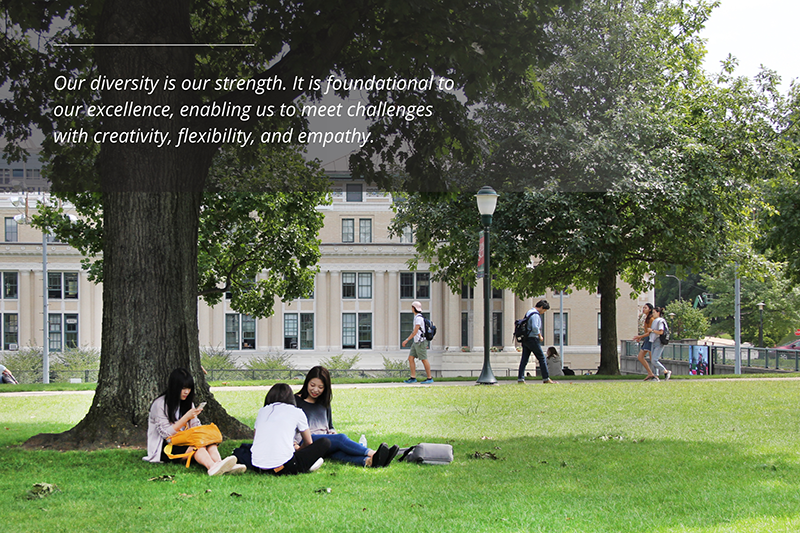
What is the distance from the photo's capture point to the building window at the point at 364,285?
2426 inches

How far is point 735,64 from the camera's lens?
92.3ft

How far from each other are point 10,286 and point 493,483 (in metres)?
59.7

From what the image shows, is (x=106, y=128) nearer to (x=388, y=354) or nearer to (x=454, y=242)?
(x=454, y=242)

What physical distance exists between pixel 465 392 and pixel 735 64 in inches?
744

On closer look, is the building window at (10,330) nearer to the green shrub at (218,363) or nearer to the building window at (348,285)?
the green shrub at (218,363)

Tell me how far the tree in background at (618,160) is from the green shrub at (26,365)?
32450 mm

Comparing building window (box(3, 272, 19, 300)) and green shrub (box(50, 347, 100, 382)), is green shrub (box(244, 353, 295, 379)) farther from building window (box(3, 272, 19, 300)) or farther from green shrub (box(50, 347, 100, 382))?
building window (box(3, 272, 19, 300))

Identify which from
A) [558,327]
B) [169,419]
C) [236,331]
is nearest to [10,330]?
[236,331]

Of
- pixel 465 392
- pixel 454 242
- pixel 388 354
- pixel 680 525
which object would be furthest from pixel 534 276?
pixel 388 354

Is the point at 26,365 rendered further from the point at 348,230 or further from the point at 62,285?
the point at 348,230

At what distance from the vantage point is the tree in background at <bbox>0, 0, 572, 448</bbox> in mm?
9430

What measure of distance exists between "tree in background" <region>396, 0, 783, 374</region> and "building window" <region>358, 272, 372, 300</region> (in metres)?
34.7

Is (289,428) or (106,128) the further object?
(106,128)

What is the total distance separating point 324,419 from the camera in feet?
27.6
